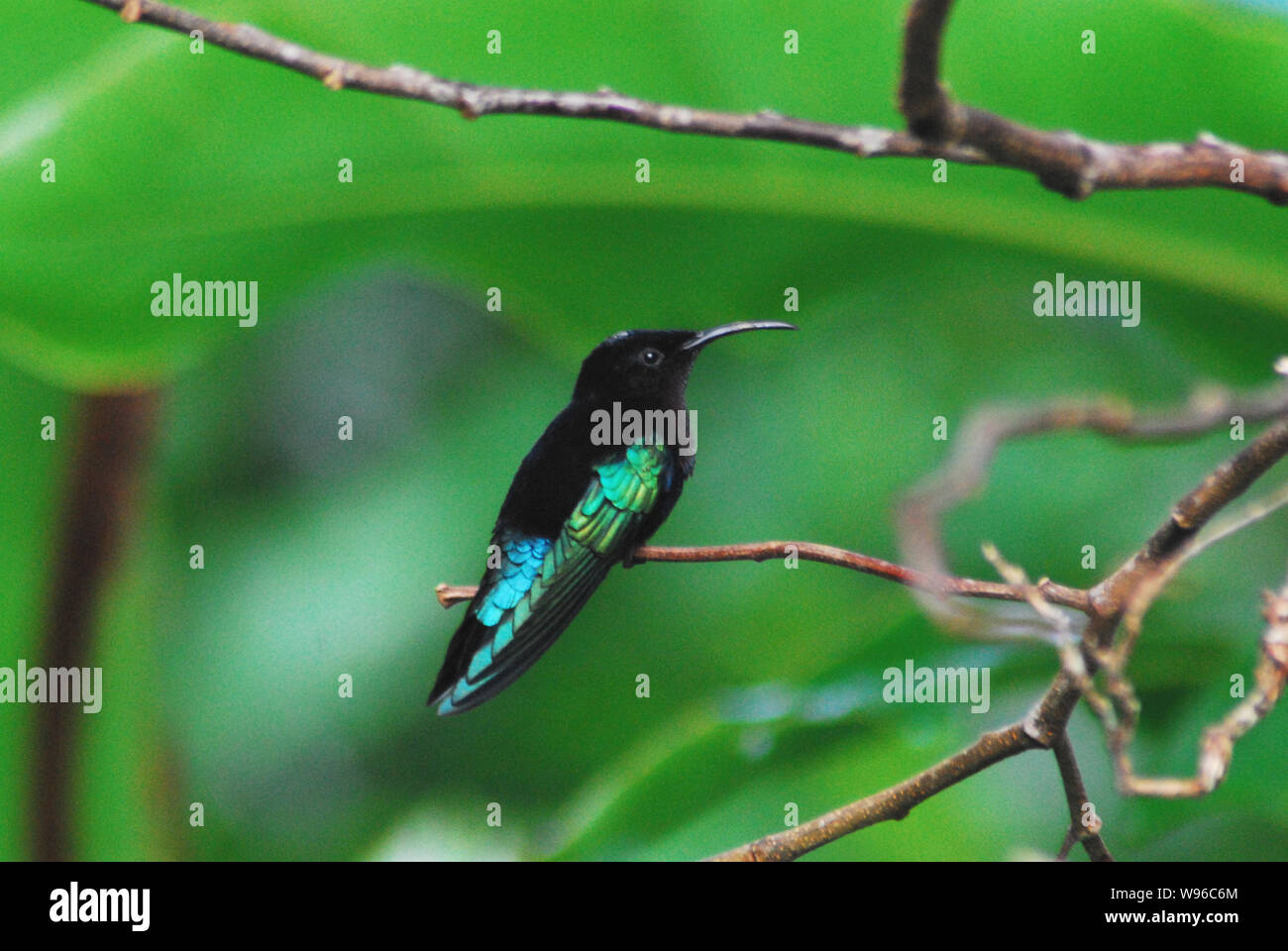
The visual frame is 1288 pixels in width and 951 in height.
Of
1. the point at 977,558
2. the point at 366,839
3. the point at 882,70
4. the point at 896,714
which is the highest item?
the point at 882,70

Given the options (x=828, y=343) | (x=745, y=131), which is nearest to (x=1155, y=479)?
(x=828, y=343)

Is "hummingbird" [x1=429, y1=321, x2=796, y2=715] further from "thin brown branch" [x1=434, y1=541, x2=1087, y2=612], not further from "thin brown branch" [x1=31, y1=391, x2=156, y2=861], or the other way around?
"thin brown branch" [x1=31, y1=391, x2=156, y2=861]

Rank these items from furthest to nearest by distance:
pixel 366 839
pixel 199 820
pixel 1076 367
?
1. pixel 1076 367
2. pixel 366 839
3. pixel 199 820

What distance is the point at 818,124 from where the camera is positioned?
34 cm

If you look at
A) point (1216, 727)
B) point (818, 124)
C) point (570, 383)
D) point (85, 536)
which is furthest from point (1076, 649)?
point (570, 383)

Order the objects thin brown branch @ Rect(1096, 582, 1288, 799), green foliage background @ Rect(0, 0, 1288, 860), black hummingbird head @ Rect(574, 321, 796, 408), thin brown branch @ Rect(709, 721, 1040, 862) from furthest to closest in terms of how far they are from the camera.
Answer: green foliage background @ Rect(0, 0, 1288, 860), black hummingbird head @ Rect(574, 321, 796, 408), thin brown branch @ Rect(709, 721, 1040, 862), thin brown branch @ Rect(1096, 582, 1288, 799)

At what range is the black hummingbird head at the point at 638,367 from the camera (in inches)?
20.0

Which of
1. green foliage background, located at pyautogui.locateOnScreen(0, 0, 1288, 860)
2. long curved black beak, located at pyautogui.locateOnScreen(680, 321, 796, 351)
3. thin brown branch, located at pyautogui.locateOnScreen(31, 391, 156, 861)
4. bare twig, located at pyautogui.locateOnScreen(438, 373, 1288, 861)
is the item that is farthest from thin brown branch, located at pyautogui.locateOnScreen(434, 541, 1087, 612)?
thin brown branch, located at pyautogui.locateOnScreen(31, 391, 156, 861)

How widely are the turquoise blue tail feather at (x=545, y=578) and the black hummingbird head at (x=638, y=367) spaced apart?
24mm

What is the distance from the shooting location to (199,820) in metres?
0.99

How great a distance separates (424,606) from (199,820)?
0.34 metres

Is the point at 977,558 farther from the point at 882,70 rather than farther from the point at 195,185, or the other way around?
the point at 195,185

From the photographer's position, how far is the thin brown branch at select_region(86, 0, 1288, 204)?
0.31 m

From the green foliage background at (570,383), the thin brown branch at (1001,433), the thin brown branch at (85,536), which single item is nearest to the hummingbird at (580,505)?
the thin brown branch at (1001,433)
